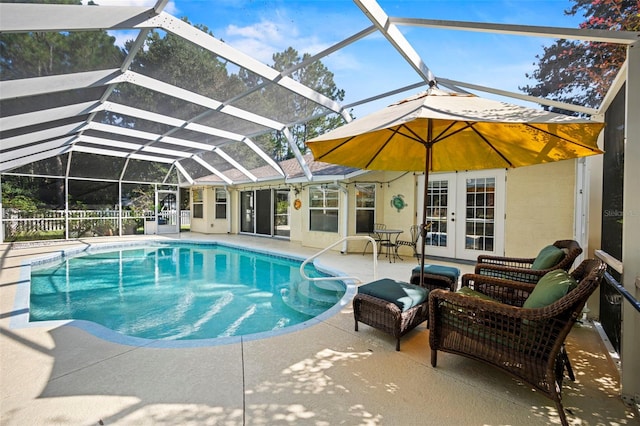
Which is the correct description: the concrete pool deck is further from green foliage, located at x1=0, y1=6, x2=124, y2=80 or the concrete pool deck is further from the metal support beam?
green foliage, located at x1=0, y1=6, x2=124, y2=80

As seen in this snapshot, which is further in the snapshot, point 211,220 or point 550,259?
point 211,220

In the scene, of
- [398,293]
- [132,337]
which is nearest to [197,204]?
[132,337]

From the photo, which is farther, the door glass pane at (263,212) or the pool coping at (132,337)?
the door glass pane at (263,212)

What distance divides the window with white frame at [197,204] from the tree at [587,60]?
14.9m

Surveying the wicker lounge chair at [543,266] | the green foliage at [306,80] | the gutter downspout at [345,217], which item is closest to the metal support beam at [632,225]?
the wicker lounge chair at [543,266]

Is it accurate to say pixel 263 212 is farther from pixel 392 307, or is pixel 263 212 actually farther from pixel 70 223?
pixel 392 307

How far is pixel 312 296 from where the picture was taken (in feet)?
19.8

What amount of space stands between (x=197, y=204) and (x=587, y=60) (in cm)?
1604

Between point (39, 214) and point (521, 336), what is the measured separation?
1595cm

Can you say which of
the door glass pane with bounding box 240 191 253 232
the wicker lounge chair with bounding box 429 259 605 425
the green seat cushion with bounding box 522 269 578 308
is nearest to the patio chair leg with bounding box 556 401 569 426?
the wicker lounge chair with bounding box 429 259 605 425

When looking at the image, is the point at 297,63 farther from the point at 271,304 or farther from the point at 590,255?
the point at 590,255

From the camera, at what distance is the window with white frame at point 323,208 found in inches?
397

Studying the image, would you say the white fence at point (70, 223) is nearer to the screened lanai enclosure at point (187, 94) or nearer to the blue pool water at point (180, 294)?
the screened lanai enclosure at point (187, 94)

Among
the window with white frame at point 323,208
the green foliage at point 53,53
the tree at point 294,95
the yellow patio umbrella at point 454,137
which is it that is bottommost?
the window with white frame at point 323,208
